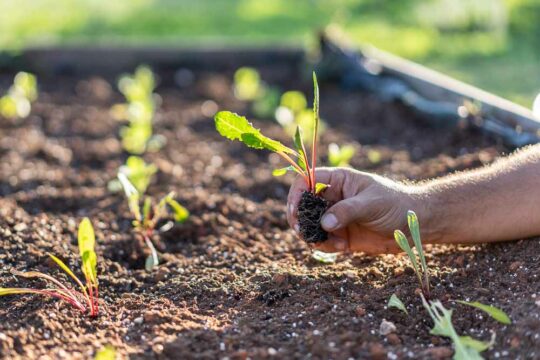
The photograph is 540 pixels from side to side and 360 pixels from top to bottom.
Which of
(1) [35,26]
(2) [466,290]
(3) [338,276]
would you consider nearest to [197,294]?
(3) [338,276]

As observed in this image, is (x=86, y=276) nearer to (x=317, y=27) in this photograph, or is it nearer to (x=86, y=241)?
(x=86, y=241)

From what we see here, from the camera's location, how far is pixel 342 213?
2361 mm

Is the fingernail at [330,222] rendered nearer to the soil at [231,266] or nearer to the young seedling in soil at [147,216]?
the soil at [231,266]

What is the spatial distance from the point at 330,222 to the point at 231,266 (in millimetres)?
551

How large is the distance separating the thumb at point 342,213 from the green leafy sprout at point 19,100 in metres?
3.14

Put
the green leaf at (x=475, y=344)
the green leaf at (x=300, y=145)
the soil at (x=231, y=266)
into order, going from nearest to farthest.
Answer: the green leaf at (x=475, y=344) < the soil at (x=231, y=266) < the green leaf at (x=300, y=145)

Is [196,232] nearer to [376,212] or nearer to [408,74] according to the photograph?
[376,212]

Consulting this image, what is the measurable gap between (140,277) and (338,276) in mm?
677

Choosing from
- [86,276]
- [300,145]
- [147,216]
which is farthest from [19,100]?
[300,145]

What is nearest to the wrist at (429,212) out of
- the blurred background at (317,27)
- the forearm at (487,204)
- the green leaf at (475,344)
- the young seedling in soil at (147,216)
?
the forearm at (487,204)

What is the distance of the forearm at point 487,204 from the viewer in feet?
8.08

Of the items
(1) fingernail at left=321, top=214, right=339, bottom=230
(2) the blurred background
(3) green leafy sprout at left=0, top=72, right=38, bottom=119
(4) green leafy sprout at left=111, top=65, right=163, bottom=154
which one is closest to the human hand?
(1) fingernail at left=321, top=214, right=339, bottom=230

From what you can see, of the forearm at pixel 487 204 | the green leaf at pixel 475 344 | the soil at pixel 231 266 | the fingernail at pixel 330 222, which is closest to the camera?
the green leaf at pixel 475 344

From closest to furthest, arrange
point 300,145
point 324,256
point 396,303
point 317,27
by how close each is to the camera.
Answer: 1. point 396,303
2. point 300,145
3. point 324,256
4. point 317,27
